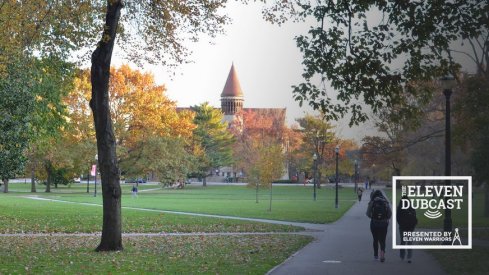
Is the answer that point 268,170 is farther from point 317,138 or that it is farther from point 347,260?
point 317,138

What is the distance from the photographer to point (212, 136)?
110625 mm

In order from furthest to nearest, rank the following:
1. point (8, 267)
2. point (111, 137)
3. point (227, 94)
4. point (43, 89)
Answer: point (227, 94), point (43, 89), point (111, 137), point (8, 267)

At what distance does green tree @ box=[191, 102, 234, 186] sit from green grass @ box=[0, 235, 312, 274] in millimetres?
84716

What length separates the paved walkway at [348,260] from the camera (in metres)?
14.8

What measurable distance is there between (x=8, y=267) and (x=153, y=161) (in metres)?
59.3

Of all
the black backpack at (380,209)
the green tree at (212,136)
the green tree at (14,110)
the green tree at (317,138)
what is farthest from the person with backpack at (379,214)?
the green tree at (212,136)

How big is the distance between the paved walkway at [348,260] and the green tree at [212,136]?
8481 centimetres

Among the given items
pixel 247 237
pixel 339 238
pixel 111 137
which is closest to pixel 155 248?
pixel 111 137

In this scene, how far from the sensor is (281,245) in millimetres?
20656

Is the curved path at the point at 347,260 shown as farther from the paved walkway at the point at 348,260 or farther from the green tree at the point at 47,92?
the green tree at the point at 47,92

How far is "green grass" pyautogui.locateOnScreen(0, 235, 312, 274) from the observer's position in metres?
14.6

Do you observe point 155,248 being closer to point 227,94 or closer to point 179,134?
point 179,134

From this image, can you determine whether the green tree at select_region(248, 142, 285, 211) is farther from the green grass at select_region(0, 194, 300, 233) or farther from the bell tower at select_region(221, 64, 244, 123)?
the bell tower at select_region(221, 64, 244, 123)

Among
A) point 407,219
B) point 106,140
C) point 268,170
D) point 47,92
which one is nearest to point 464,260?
point 407,219
